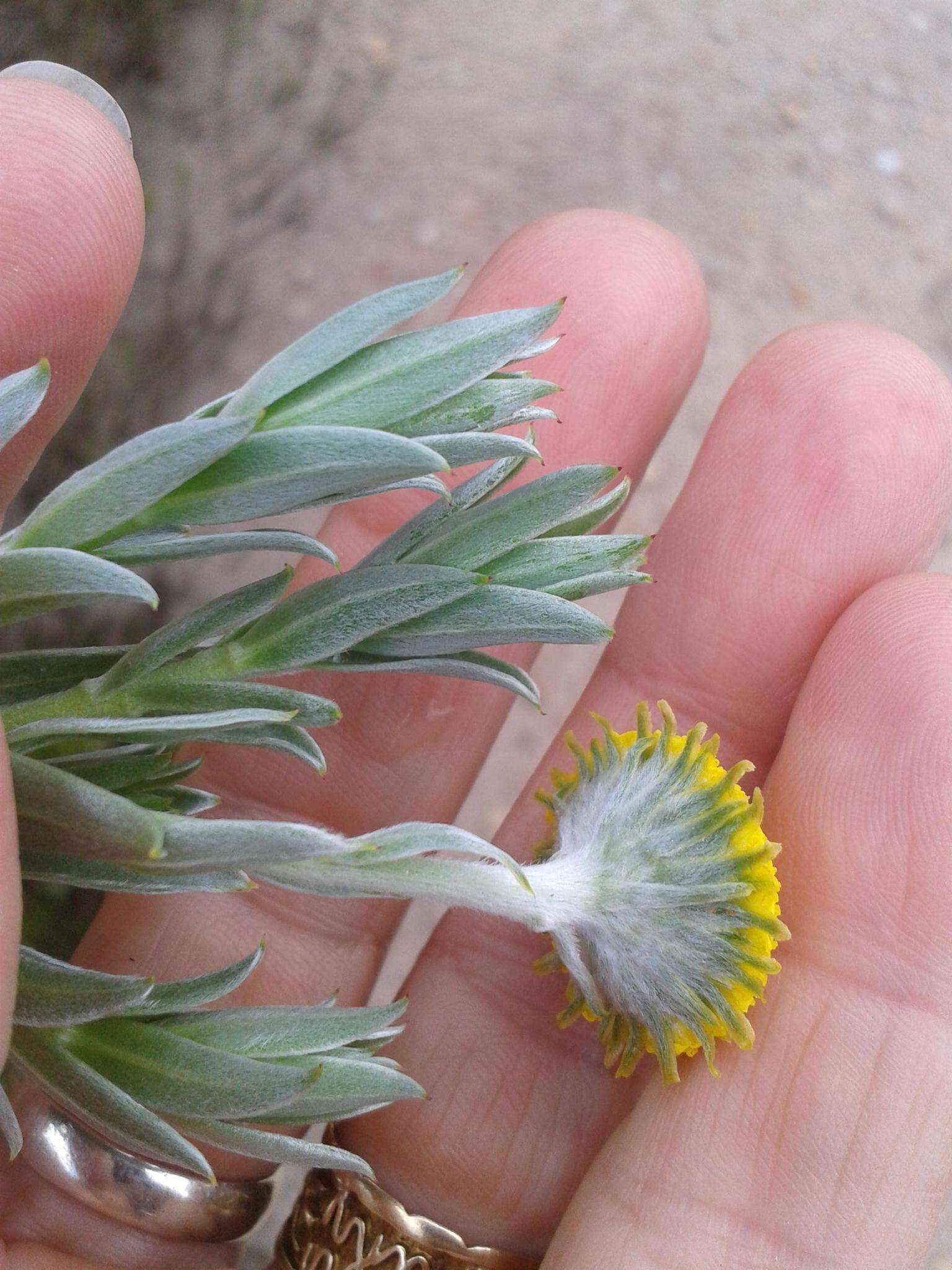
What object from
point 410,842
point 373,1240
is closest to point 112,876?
point 410,842

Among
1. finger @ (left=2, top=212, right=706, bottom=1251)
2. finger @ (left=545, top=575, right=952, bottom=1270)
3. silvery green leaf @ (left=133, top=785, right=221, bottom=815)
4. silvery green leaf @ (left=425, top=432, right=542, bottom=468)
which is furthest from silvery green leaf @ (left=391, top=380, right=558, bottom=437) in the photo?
finger @ (left=545, top=575, right=952, bottom=1270)

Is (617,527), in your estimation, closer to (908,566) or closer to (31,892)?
(908,566)

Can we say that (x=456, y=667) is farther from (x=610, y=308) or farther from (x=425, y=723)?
(x=610, y=308)

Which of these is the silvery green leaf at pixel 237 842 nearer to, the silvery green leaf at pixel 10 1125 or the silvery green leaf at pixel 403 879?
the silvery green leaf at pixel 403 879

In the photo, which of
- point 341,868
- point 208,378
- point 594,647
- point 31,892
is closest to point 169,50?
point 208,378

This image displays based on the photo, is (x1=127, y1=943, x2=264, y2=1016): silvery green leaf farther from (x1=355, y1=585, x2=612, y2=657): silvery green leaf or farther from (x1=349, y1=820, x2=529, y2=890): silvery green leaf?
(x1=355, y1=585, x2=612, y2=657): silvery green leaf

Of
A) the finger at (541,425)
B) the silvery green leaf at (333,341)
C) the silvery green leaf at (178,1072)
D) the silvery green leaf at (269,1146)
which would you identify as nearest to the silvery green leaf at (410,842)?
the silvery green leaf at (178,1072)
